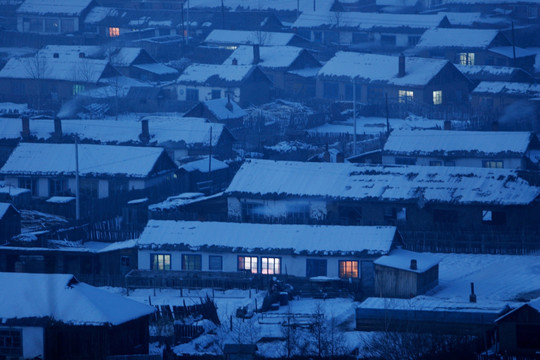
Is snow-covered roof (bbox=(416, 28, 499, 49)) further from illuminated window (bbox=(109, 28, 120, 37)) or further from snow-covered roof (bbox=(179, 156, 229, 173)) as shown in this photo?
snow-covered roof (bbox=(179, 156, 229, 173))

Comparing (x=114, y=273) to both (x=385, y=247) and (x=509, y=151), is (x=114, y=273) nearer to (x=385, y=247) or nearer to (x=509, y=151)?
(x=385, y=247)

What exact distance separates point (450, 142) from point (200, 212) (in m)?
12.0

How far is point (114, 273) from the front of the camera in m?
42.4

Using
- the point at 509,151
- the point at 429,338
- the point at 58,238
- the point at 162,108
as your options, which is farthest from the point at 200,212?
the point at 162,108

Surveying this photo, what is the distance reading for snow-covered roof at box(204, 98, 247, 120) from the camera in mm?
65194

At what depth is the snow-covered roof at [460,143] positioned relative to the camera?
177 feet

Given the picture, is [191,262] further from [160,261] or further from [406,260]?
[406,260]

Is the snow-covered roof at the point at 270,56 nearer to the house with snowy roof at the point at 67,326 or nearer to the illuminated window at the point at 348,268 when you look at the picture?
the illuminated window at the point at 348,268

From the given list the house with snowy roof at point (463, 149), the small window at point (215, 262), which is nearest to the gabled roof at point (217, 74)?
the house with snowy roof at point (463, 149)

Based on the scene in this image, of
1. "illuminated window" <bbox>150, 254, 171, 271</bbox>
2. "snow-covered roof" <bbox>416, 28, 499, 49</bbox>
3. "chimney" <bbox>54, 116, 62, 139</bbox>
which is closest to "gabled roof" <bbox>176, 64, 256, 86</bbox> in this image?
"snow-covered roof" <bbox>416, 28, 499, 49</bbox>

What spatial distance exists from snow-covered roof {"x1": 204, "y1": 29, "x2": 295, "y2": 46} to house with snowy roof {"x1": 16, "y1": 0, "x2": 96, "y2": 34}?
12.4 m

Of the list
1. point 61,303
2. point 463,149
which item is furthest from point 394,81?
point 61,303

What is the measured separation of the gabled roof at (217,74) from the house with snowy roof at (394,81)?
4.16 meters

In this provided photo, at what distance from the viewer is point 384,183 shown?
4675 centimetres
